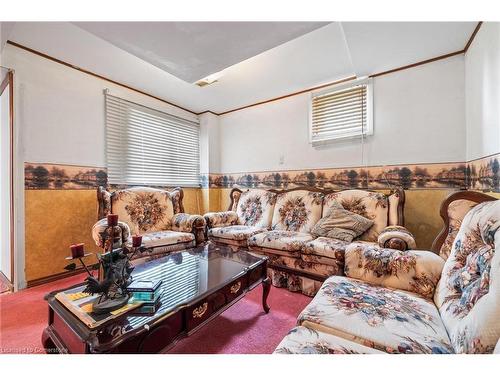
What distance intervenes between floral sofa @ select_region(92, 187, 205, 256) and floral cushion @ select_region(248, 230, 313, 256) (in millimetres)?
762

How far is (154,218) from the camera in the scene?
2.77 m

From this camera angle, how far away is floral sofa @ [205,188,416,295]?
1915mm

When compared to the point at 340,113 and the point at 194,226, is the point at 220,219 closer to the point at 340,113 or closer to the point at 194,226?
the point at 194,226

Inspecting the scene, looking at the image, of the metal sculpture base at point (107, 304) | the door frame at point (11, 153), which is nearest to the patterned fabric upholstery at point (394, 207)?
the metal sculpture base at point (107, 304)

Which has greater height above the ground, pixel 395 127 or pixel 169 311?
pixel 395 127

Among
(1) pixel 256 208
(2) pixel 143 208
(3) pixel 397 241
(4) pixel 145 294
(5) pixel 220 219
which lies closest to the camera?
(4) pixel 145 294

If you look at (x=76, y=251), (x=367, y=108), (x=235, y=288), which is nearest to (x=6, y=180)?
(x=76, y=251)

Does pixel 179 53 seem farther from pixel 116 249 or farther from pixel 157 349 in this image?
pixel 157 349

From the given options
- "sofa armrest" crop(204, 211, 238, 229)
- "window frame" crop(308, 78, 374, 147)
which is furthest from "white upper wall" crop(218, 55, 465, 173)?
"sofa armrest" crop(204, 211, 238, 229)

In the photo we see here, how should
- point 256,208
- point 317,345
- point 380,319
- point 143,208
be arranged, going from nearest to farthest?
point 317,345, point 380,319, point 143,208, point 256,208

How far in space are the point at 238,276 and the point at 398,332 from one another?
866 millimetres

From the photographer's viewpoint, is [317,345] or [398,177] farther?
[398,177]

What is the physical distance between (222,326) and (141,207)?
6.04 ft

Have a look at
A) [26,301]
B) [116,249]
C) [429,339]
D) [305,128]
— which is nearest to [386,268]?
[429,339]
